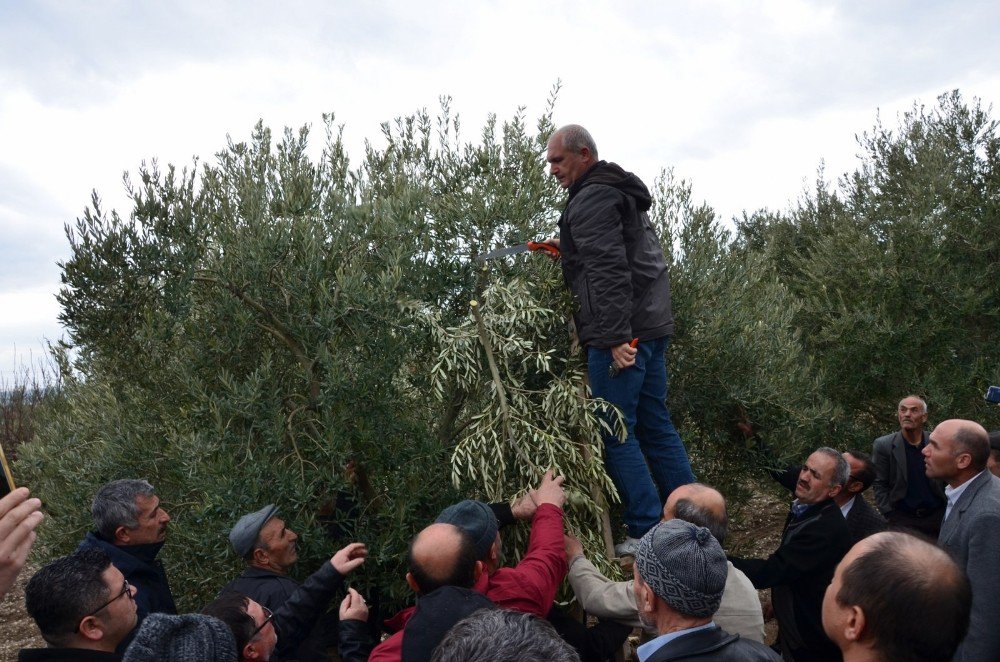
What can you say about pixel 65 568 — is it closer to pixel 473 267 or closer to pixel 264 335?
pixel 264 335

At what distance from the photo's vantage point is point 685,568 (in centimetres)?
295

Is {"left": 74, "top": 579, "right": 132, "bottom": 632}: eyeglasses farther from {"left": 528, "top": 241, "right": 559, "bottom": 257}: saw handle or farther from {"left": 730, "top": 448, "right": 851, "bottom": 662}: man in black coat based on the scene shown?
{"left": 730, "top": 448, "right": 851, "bottom": 662}: man in black coat

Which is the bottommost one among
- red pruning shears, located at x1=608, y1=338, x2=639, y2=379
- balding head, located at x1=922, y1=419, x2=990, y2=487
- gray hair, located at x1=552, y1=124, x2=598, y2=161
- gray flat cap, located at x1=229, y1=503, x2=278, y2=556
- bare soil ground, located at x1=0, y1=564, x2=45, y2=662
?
bare soil ground, located at x1=0, y1=564, x2=45, y2=662

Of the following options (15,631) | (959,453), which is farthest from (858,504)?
(15,631)

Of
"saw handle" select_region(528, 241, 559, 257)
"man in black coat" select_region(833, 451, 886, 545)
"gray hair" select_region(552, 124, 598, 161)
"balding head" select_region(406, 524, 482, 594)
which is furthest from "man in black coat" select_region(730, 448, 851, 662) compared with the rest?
"gray hair" select_region(552, 124, 598, 161)

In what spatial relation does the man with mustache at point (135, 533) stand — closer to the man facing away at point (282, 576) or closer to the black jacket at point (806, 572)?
the man facing away at point (282, 576)

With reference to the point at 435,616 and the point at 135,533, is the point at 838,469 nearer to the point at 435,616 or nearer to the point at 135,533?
the point at 435,616

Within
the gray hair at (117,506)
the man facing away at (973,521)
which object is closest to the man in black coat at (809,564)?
the man facing away at (973,521)

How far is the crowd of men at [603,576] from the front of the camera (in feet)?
7.66

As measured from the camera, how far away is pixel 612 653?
4.31m

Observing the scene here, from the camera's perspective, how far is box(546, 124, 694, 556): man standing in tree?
461cm

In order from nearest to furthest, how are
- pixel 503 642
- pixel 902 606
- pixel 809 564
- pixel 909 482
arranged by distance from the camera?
pixel 503 642, pixel 902 606, pixel 809 564, pixel 909 482

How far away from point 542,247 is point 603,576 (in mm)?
2021

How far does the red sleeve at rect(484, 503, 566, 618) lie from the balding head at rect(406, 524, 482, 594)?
0.72ft
